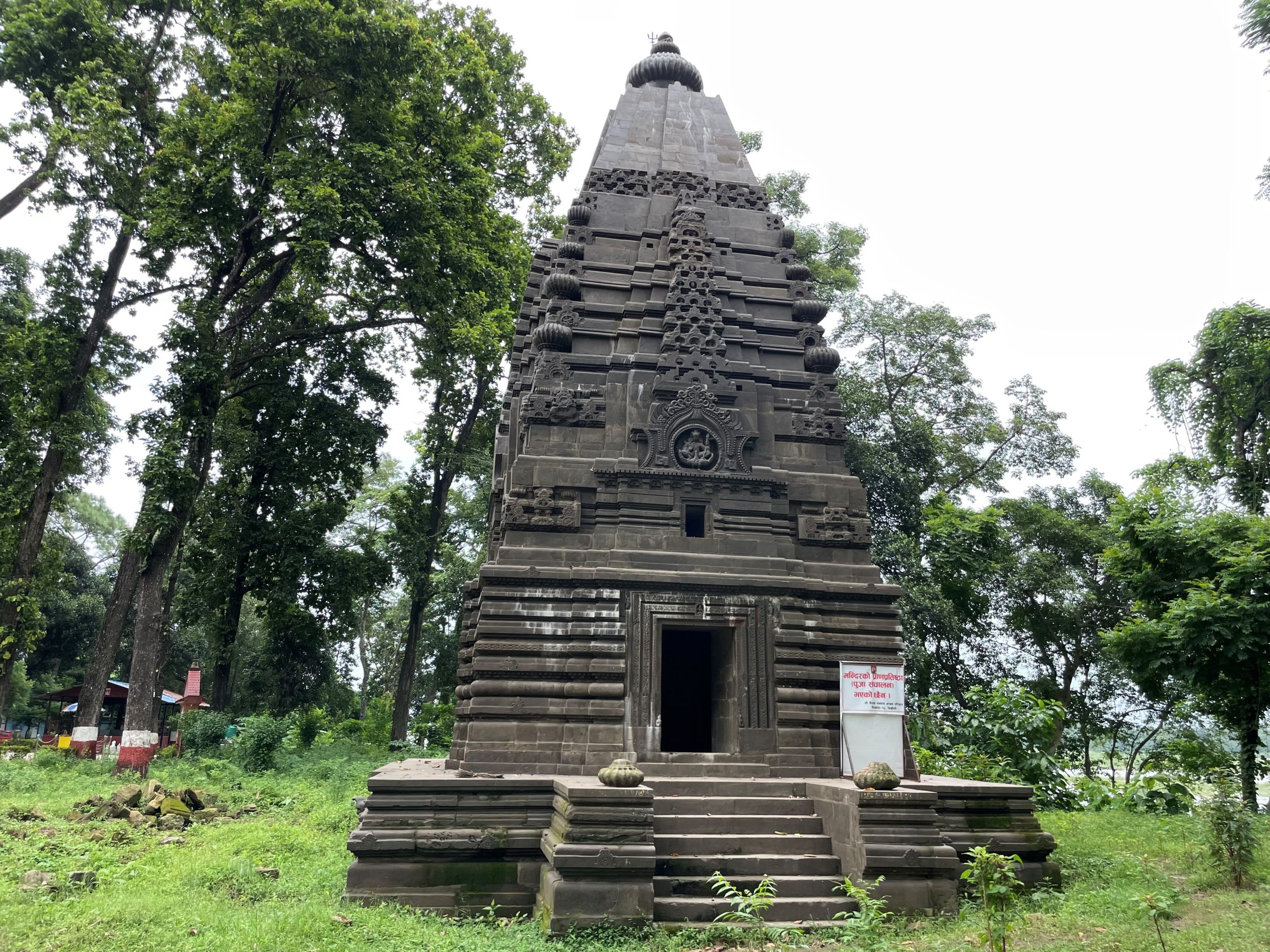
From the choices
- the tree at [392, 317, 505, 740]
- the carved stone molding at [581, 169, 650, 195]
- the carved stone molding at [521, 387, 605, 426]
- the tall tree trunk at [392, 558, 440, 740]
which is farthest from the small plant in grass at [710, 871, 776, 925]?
the tall tree trunk at [392, 558, 440, 740]

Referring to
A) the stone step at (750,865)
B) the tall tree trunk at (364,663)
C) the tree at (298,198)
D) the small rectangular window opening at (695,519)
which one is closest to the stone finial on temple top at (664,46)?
the tree at (298,198)

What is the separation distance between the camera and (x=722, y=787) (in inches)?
385

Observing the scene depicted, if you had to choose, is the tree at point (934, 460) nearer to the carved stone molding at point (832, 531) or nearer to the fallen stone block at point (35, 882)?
the carved stone molding at point (832, 531)

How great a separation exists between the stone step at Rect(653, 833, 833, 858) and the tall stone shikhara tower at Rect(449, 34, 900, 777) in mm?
1597

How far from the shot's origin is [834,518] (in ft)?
40.4

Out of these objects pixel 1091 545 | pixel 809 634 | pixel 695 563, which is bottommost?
pixel 809 634

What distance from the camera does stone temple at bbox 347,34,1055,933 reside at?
848 cm

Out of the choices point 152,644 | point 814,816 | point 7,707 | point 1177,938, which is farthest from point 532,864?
point 7,707

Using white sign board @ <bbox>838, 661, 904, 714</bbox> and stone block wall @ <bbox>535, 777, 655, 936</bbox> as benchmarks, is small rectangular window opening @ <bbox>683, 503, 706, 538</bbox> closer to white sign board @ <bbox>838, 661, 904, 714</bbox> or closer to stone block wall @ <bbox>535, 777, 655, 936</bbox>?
white sign board @ <bbox>838, 661, 904, 714</bbox>

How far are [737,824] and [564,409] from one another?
6.03 m

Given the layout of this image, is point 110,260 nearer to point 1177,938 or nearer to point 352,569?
point 352,569

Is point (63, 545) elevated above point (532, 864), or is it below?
above

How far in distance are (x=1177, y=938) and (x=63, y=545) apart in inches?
1116

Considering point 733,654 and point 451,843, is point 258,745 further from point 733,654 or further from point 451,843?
point 733,654
